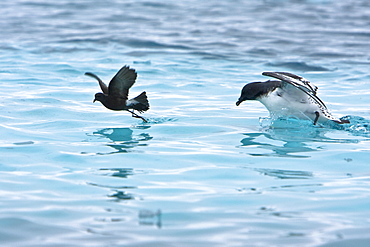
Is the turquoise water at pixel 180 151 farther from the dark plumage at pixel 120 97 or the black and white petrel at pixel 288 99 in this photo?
the dark plumage at pixel 120 97

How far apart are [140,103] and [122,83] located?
13.8 inches

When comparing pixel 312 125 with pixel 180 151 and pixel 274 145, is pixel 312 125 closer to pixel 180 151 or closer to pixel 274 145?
pixel 274 145

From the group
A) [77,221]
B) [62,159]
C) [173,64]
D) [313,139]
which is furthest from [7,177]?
[173,64]

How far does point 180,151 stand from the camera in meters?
6.75

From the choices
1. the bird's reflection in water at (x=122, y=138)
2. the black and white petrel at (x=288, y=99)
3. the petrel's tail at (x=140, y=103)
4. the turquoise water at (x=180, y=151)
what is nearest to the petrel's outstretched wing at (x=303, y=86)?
the black and white petrel at (x=288, y=99)

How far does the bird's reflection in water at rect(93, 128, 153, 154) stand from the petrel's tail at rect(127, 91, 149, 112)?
32 cm

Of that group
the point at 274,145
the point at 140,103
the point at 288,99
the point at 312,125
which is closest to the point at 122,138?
the point at 140,103

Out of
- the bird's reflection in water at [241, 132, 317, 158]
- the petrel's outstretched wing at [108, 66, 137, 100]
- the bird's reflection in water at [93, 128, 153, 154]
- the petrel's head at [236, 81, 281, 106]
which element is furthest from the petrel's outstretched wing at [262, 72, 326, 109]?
the bird's reflection in water at [93, 128, 153, 154]

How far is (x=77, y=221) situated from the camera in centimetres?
462

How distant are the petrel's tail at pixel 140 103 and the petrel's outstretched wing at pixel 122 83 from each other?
109mm

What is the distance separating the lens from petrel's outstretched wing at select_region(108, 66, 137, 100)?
7.42 m

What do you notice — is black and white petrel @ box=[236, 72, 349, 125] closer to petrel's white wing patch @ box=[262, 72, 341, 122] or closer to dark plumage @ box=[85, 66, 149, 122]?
petrel's white wing patch @ box=[262, 72, 341, 122]

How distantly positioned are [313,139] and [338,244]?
323cm

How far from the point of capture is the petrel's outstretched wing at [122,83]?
24.3ft
